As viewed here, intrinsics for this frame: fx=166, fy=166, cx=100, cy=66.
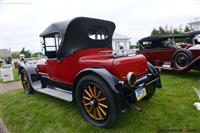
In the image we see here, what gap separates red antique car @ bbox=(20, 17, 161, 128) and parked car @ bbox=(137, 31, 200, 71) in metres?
2.59

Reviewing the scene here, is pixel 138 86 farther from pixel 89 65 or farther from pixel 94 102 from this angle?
pixel 89 65

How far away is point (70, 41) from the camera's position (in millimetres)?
3365

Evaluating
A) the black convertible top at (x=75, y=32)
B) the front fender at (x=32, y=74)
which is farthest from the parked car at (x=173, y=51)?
Answer: the front fender at (x=32, y=74)

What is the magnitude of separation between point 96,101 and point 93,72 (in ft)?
1.67

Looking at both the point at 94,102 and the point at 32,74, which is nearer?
the point at 94,102

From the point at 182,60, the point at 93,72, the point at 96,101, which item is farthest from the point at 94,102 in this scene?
the point at 182,60

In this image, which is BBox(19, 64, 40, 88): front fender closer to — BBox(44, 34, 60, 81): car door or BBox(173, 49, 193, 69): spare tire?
BBox(44, 34, 60, 81): car door

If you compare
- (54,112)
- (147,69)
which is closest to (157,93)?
(147,69)

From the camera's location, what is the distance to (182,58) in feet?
18.3

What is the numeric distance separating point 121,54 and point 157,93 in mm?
1909

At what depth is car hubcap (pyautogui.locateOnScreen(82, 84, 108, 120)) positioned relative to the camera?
2.73 m

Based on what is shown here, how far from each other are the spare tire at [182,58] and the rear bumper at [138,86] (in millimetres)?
2647

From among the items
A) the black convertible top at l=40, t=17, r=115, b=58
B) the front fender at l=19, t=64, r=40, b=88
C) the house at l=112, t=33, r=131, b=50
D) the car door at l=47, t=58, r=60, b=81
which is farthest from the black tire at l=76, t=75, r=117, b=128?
the house at l=112, t=33, r=131, b=50

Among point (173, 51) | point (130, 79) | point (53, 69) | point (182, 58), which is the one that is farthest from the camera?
point (173, 51)
